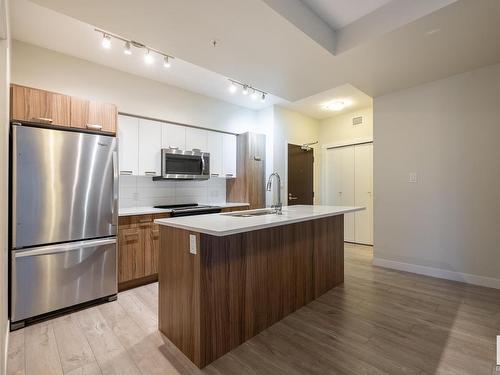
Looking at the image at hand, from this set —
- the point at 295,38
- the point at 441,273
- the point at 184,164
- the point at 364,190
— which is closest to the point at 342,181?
the point at 364,190

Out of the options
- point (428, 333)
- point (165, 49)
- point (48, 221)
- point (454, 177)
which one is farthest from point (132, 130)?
point (454, 177)

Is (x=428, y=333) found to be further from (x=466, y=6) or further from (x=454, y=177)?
(x=466, y=6)

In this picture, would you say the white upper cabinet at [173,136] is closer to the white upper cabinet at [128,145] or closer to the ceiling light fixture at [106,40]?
the white upper cabinet at [128,145]

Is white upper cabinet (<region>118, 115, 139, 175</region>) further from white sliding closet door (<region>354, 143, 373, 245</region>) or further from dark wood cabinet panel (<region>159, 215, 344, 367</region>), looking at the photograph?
white sliding closet door (<region>354, 143, 373, 245</region>)

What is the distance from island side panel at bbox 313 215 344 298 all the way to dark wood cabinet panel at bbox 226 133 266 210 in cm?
171

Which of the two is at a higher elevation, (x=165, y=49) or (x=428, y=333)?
(x=165, y=49)

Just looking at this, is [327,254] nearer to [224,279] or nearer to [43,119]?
[224,279]

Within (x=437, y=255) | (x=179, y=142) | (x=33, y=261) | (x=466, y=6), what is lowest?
(x=437, y=255)

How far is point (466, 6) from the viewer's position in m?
1.89

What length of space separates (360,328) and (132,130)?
3.48 metres

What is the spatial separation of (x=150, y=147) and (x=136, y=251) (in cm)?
145

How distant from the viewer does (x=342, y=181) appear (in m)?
5.50

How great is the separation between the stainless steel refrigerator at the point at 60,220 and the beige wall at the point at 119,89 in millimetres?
921

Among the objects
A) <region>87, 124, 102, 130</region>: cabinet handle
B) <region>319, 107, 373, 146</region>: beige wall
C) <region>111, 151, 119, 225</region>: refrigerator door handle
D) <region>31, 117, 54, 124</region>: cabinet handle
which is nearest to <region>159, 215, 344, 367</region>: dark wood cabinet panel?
<region>111, 151, 119, 225</region>: refrigerator door handle
